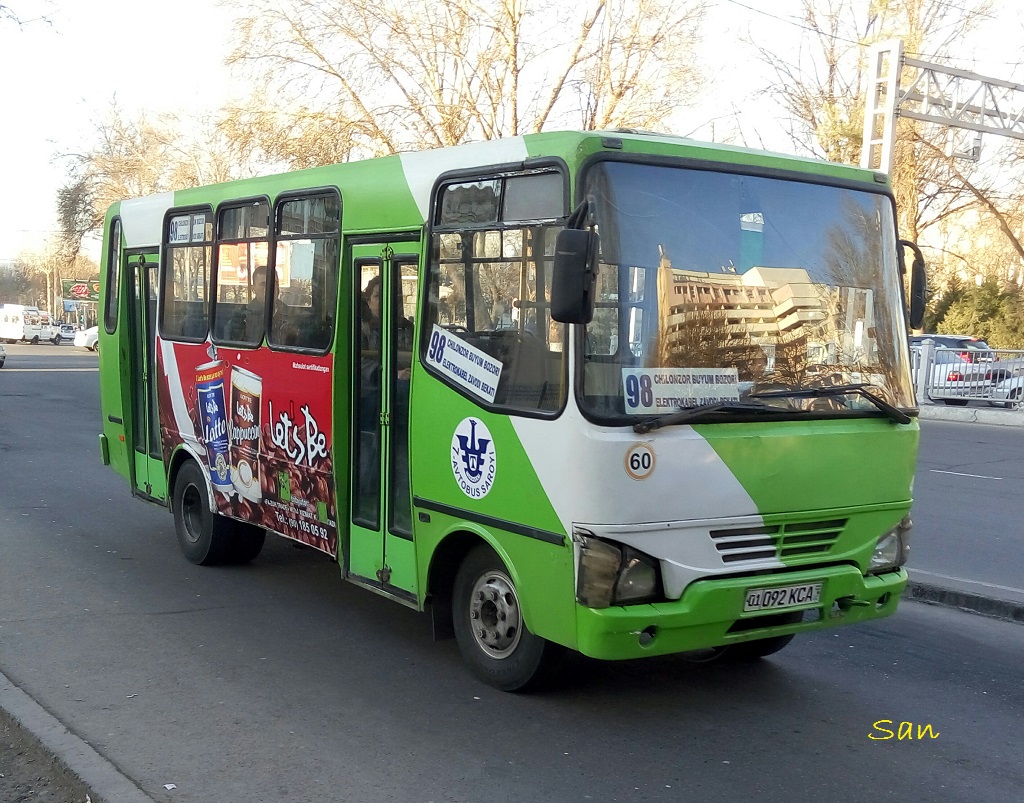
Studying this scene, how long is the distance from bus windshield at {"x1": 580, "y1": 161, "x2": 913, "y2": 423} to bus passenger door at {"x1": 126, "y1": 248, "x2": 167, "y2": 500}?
5.25 meters

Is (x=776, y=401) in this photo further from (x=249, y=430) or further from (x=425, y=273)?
(x=249, y=430)

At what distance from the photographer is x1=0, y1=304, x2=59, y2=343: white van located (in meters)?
69.6

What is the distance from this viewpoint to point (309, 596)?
7551 millimetres

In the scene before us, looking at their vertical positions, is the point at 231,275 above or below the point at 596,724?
above

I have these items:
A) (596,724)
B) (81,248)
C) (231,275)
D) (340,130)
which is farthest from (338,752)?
(81,248)

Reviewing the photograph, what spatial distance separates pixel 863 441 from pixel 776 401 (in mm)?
550

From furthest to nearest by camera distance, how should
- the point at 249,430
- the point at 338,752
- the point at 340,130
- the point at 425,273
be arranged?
the point at 340,130 < the point at 249,430 < the point at 425,273 < the point at 338,752

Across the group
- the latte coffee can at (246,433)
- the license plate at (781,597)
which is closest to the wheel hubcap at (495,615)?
the license plate at (781,597)

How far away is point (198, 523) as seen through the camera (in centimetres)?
852

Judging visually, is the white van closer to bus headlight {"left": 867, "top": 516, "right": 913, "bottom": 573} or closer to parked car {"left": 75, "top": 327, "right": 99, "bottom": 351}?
parked car {"left": 75, "top": 327, "right": 99, "bottom": 351}

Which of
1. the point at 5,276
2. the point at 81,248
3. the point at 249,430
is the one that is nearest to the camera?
the point at 249,430

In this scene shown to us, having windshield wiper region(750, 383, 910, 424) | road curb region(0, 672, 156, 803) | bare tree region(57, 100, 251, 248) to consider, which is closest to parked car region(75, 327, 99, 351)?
bare tree region(57, 100, 251, 248)

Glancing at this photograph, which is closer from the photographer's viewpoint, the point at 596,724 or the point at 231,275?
the point at 596,724

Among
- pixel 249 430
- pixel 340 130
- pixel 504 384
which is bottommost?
pixel 249 430
